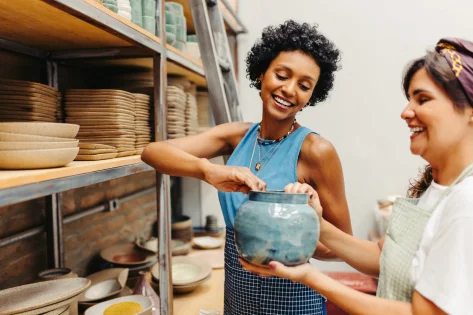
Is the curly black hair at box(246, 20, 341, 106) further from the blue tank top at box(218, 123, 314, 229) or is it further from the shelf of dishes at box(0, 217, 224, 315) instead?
the shelf of dishes at box(0, 217, 224, 315)

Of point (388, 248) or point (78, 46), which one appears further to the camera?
point (78, 46)

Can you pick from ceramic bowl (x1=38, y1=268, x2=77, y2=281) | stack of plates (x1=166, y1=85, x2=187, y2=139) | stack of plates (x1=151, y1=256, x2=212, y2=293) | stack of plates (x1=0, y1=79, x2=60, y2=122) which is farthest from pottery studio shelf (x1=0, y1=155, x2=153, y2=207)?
stack of plates (x1=151, y1=256, x2=212, y2=293)

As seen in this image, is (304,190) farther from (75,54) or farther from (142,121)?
(75,54)

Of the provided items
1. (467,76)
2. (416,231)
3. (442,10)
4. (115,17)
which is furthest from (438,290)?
(442,10)

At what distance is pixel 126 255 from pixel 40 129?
1495mm

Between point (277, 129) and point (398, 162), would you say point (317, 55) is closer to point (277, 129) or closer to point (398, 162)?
point (277, 129)

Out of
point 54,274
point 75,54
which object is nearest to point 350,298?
point 54,274

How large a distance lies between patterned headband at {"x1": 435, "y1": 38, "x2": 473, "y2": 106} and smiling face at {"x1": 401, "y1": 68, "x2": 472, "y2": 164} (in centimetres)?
5

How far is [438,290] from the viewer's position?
827 millimetres

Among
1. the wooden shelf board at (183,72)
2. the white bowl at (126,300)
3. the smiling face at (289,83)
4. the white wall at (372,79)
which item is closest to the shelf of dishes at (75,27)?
the wooden shelf board at (183,72)

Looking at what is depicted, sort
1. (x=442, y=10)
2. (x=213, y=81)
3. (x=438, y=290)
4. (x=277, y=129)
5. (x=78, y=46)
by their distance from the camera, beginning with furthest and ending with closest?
(x=442, y=10)
(x=213, y=81)
(x=78, y=46)
(x=277, y=129)
(x=438, y=290)

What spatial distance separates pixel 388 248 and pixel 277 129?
0.61 meters

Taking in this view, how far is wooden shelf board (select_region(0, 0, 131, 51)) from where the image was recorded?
117 centimetres

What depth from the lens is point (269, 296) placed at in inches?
54.0
